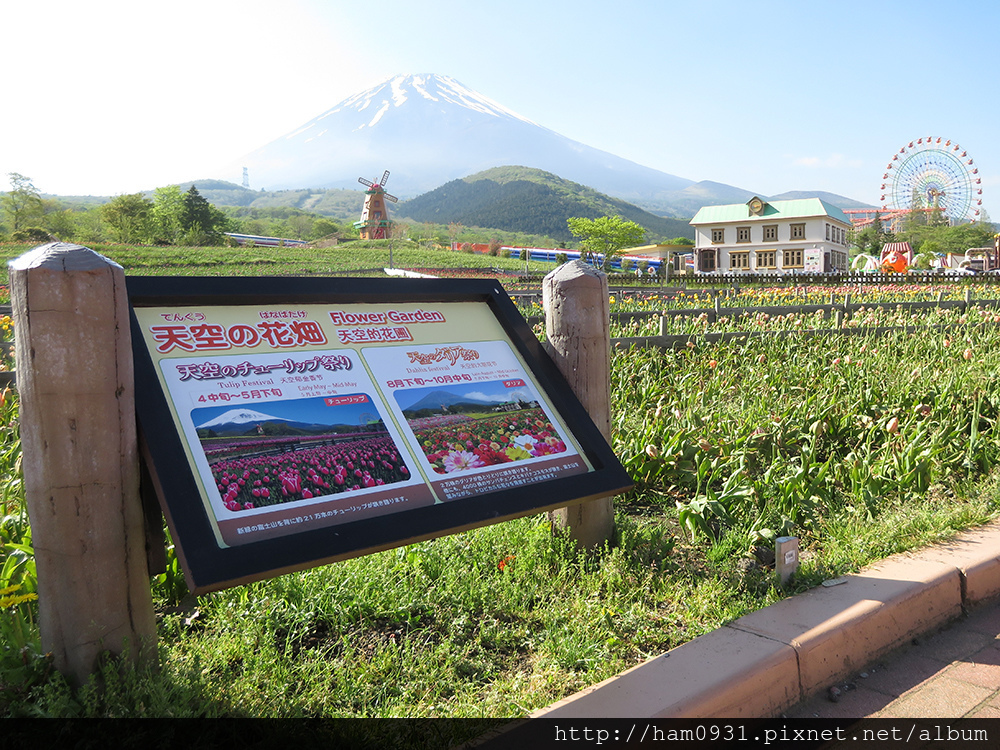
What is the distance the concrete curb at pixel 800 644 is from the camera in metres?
2.17

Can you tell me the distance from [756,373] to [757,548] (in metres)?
3.35

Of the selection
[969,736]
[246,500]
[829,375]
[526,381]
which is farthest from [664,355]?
[246,500]

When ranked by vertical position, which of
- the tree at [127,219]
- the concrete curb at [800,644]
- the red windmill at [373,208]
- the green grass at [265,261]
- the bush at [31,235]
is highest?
the red windmill at [373,208]

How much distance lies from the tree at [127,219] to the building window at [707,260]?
152 ft

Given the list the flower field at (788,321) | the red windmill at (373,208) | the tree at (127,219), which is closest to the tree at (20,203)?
the tree at (127,219)

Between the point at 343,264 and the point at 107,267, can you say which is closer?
the point at 107,267

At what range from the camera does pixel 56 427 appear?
1.94 meters

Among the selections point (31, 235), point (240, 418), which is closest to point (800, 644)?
point (240, 418)

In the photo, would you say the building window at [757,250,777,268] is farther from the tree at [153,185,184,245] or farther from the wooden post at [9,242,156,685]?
the wooden post at [9,242,156,685]

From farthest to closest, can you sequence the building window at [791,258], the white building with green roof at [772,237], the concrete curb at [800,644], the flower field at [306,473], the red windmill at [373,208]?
1. the red windmill at [373,208]
2. the building window at [791,258]
3. the white building with green roof at [772,237]
4. the concrete curb at [800,644]
5. the flower field at [306,473]

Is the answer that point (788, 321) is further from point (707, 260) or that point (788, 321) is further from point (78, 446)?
point (707, 260)

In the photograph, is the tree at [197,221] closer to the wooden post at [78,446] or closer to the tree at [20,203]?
the tree at [20,203]

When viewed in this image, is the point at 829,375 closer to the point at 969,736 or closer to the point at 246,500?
the point at 969,736

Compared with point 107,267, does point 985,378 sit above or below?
below
